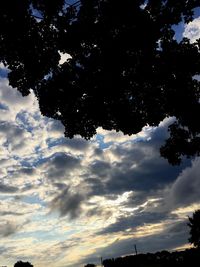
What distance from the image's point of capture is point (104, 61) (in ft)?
52.3

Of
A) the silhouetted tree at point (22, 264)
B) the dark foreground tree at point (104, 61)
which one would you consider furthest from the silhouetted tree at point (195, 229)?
the dark foreground tree at point (104, 61)

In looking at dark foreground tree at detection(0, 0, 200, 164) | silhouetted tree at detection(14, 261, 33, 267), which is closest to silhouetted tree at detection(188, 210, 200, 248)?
silhouetted tree at detection(14, 261, 33, 267)

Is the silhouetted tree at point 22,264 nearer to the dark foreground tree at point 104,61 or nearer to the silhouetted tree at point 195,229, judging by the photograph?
the silhouetted tree at point 195,229

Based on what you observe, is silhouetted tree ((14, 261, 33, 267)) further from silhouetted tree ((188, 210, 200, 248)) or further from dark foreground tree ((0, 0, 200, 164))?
dark foreground tree ((0, 0, 200, 164))

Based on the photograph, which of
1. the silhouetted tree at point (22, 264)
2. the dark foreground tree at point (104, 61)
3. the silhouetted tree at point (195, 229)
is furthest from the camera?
the silhouetted tree at point (195, 229)

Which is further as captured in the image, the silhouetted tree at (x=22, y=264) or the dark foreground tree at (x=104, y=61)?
the silhouetted tree at (x=22, y=264)

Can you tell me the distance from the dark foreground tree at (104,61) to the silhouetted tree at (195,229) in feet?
198

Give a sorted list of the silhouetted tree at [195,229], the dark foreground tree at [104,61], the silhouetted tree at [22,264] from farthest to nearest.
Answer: the silhouetted tree at [195,229]
the silhouetted tree at [22,264]
the dark foreground tree at [104,61]

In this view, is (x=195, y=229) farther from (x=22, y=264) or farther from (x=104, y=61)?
(x=104, y=61)

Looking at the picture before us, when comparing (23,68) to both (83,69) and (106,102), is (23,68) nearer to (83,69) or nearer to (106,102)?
(83,69)

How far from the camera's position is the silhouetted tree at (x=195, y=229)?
7319cm

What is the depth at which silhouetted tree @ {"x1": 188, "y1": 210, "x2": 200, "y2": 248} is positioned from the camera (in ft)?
240

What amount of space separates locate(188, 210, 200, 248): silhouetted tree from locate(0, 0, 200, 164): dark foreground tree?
198ft

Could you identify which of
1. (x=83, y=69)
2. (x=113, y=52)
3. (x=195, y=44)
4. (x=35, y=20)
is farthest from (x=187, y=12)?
(x=35, y=20)
